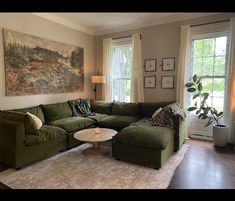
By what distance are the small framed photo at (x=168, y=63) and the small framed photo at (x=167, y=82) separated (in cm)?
21

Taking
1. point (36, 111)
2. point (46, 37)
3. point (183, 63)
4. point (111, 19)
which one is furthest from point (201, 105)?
point (46, 37)

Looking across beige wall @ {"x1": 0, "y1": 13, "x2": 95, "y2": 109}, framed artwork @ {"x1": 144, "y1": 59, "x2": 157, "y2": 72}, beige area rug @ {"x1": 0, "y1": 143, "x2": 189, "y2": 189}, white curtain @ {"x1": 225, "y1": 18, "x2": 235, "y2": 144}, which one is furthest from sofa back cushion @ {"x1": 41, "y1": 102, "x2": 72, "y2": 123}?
white curtain @ {"x1": 225, "y1": 18, "x2": 235, "y2": 144}

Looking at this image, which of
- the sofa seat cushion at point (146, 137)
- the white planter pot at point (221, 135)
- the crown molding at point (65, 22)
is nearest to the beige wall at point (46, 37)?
the crown molding at point (65, 22)

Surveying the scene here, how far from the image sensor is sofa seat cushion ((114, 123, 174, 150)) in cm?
260

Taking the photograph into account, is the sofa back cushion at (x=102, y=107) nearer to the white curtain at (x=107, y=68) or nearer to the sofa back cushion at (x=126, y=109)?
the sofa back cushion at (x=126, y=109)

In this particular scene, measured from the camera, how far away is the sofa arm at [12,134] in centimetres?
249

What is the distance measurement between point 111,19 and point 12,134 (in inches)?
128

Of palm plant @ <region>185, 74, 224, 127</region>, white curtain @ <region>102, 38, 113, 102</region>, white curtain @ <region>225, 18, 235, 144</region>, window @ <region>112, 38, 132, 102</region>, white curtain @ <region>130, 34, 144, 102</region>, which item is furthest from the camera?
white curtain @ <region>102, 38, 113, 102</region>

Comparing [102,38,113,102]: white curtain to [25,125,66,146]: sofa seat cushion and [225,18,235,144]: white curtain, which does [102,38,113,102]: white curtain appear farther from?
[225,18,235,144]: white curtain

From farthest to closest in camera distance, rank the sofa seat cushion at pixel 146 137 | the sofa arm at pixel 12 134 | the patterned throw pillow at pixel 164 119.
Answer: the patterned throw pillow at pixel 164 119
the sofa seat cushion at pixel 146 137
the sofa arm at pixel 12 134

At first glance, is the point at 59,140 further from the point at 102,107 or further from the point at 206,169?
the point at 206,169

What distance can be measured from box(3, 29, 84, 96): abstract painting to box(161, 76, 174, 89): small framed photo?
215 cm
